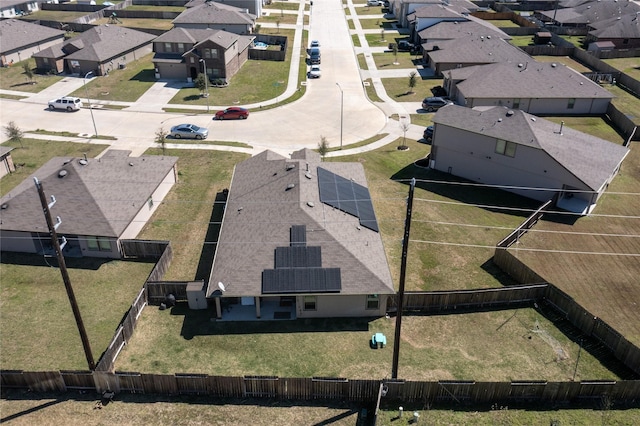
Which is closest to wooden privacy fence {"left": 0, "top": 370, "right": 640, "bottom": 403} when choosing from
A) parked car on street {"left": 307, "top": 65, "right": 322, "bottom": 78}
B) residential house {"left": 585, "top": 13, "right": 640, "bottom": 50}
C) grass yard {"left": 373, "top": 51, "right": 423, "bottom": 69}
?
parked car on street {"left": 307, "top": 65, "right": 322, "bottom": 78}

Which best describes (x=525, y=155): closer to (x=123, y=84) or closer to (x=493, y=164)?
(x=493, y=164)

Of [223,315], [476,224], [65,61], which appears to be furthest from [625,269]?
[65,61]

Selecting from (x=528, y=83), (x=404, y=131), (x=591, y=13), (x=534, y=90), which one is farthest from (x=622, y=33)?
(x=404, y=131)

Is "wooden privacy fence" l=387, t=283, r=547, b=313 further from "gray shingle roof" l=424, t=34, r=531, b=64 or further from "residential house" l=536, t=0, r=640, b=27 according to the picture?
"residential house" l=536, t=0, r=640, b=27

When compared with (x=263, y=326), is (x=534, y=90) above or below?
above

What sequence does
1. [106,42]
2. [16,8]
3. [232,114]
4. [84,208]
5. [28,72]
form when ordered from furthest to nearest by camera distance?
[16,8] < [106,42] < [28,72] < [232,114] < [84,208]
